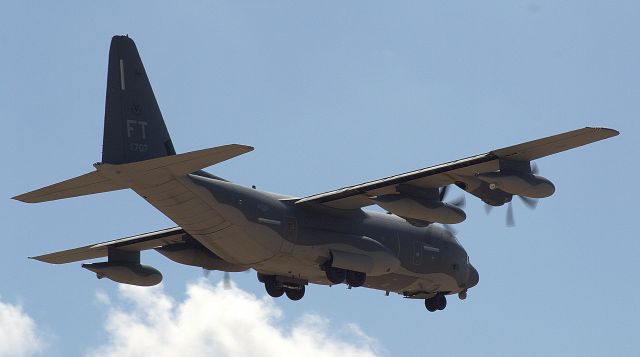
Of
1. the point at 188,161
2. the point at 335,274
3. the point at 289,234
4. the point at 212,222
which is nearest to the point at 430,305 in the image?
the point at 335,274

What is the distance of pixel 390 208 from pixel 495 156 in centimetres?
384

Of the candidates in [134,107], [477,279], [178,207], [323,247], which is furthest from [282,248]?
[477,279]

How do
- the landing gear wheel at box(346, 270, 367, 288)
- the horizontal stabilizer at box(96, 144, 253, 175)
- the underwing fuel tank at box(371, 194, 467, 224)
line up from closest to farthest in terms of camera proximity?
the horizontal stabilizer at box(96, 144, 253, 175) → the underwing fuel tank at box(371, 194, 467, 224) → the landing gear wheel at box(346, 270, 367, 288)

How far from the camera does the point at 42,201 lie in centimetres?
3441

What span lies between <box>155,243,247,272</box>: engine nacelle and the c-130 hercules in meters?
0.03

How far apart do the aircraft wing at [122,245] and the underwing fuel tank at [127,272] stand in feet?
2.22

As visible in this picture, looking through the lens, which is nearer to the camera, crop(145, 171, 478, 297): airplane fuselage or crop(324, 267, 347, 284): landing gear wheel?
crop(145, 171, 478, 297): airplane fuselage

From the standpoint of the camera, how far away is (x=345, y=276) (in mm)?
38688

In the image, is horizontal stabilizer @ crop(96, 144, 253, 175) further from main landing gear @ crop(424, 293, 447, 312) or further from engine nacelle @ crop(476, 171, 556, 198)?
main landing gear @ crop(424, 293, 447, 312)

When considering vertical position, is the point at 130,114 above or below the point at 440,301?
above

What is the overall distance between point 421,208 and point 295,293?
672 cm

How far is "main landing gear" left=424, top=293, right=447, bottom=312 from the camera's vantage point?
1702 inches

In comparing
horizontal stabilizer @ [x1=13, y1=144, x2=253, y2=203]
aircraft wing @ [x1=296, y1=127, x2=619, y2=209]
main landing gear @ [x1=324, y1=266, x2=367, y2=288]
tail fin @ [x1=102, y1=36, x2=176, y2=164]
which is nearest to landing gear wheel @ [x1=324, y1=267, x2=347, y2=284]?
main landing gear @ [x1=324, y1=266, x2=367, y2=288]

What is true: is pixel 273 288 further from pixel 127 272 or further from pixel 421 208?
pixel 421 208
